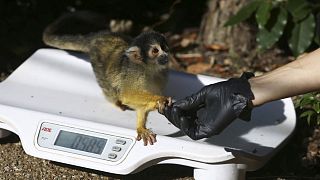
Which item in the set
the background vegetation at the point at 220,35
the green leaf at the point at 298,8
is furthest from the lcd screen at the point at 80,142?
the green leaf at the point at 298,8

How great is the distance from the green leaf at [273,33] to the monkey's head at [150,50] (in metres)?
0.80

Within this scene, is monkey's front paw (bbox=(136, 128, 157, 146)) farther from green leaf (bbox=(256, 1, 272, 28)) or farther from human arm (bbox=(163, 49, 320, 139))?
green leaf (bbox=(256, 1, 272, 28))

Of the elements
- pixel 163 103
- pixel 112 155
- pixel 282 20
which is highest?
pixel 282 20

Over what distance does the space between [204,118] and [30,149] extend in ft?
2.09

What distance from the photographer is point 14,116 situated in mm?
2625

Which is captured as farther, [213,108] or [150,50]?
[150,50]

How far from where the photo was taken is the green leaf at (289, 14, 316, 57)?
11.5ft

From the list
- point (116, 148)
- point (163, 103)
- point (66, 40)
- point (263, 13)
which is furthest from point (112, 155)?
point (263, 13)

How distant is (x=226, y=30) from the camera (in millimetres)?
4012

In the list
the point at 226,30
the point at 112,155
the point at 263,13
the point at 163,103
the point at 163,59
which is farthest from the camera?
the point at 226,30

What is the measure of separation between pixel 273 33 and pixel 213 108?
128cm

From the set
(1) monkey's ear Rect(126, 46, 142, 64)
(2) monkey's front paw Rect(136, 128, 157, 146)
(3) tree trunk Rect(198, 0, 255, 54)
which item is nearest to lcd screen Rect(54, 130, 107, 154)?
(2) monkey's front paw Rect(136, 128, 157, 146)

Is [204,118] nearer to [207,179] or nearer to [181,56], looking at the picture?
[207,179]

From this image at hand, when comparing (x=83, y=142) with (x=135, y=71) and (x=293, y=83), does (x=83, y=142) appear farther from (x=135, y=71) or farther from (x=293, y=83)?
(x=293, y=83)
